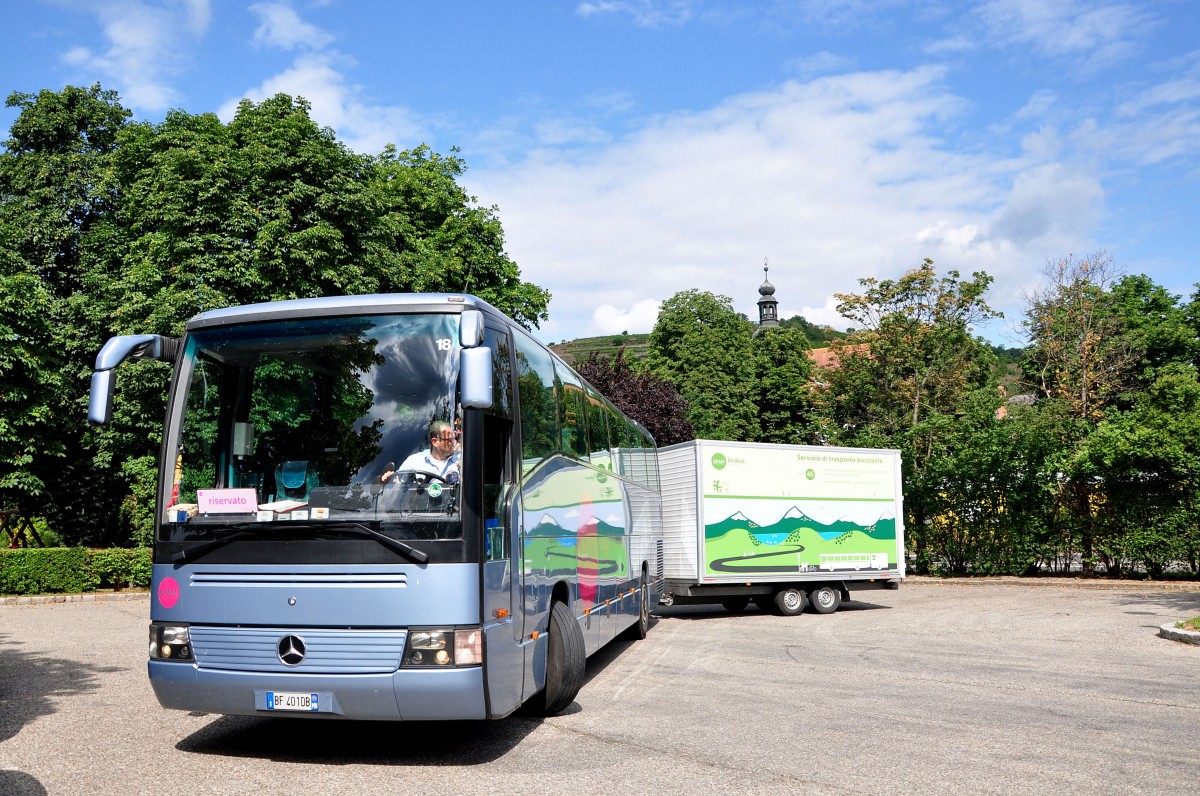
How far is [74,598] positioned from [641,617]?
1682 cm

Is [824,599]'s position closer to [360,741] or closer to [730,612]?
[730,612]

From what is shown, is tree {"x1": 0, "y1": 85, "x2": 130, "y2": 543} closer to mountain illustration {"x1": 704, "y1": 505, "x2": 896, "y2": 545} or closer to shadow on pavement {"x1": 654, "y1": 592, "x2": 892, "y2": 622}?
shadow on pavement {"x1": 654, "y1": 592, "x2": 892, "y2": 622}

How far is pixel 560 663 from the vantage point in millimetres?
8305

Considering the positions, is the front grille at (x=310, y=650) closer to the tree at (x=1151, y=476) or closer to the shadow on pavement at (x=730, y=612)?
the shadow on pavement at (x=730, y=612)

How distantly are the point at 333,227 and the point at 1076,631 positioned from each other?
59.4ft

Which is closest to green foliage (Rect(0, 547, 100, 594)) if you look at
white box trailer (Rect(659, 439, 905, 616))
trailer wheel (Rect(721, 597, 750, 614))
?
white box trailer (Rect(659, 439, 905, 616))

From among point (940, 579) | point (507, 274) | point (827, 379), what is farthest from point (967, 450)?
point (507, 274)

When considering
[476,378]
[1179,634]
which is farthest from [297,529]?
[1179,634]

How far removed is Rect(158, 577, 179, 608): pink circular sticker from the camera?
262 inches

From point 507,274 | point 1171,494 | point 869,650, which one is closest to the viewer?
point 869,650

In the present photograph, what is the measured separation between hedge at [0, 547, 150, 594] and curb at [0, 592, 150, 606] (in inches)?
16.7

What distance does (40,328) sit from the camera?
26.0m

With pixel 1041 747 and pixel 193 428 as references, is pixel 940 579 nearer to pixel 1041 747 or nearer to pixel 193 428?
pixel 1041 747

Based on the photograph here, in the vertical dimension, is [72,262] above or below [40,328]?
above
